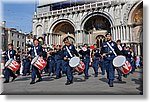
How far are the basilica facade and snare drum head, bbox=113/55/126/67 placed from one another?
12655 mm

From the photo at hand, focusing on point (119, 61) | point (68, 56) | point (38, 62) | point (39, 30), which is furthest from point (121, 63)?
point (39, 30)

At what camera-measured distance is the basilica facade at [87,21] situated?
19094mm

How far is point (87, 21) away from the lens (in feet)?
71.7

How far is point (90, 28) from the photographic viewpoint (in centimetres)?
2250

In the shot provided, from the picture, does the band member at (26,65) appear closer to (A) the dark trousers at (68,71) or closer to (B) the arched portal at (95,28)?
(A) the dark trousers at (68,71)

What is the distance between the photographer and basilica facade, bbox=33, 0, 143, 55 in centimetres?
1909

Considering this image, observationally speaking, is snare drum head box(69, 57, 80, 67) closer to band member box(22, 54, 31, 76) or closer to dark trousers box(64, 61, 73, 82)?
dark trousers box(64, 61, 73, 82)

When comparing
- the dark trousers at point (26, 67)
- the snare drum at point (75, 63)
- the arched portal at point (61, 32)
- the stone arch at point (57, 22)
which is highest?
the stone arch at point (57, 22)

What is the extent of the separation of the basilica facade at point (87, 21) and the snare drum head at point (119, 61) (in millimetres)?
12655

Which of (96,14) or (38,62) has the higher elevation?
(96,14)

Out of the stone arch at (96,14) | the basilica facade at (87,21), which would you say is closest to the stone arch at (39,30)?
the basilica facade at (87,21)

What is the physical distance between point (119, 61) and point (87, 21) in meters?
16.9

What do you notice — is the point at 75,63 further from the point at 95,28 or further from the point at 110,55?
the point at 95,28

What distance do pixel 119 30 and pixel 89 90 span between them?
1504 cm
